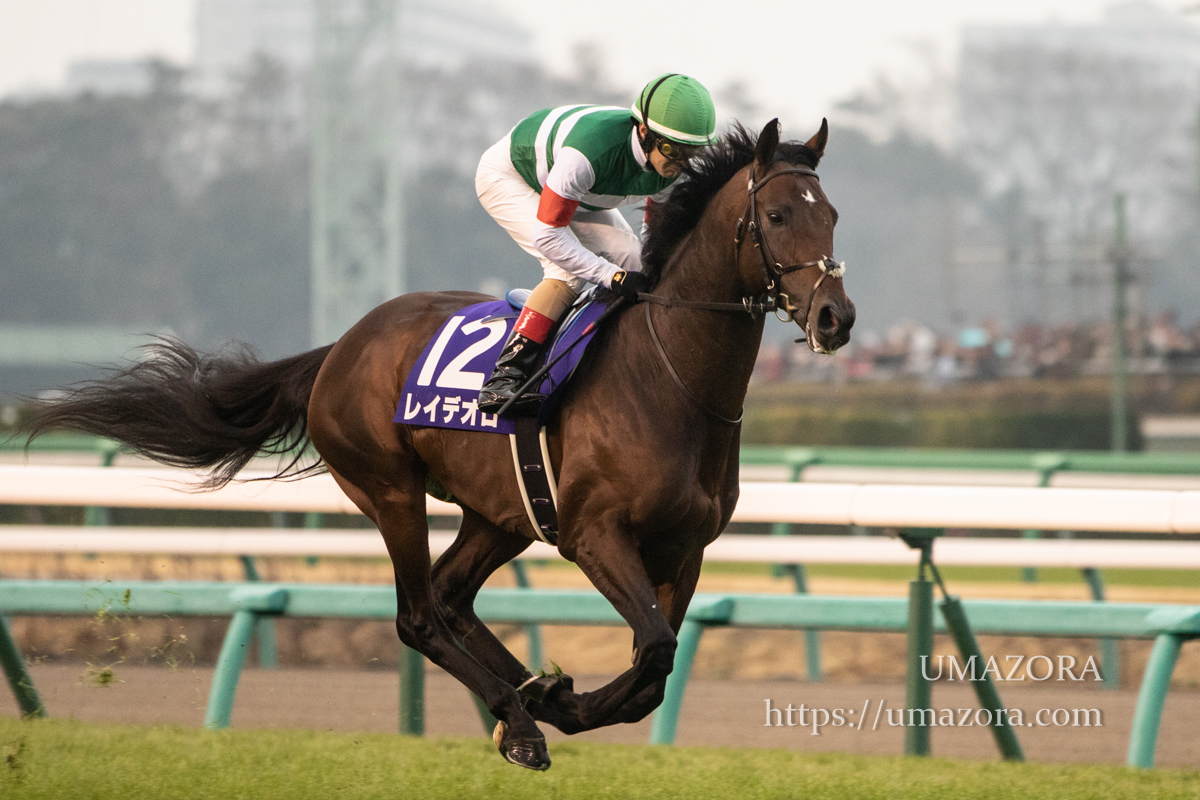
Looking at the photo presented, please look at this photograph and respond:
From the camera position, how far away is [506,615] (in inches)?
166

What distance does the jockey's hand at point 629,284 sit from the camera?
356cm

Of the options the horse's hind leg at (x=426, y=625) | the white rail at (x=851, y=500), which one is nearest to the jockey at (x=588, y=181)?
the horse's hind leg at (x=426, y=625)

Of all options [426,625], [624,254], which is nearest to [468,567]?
[426,625]

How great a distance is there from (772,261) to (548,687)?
1136 millimetres

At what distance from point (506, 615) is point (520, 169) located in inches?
49.7

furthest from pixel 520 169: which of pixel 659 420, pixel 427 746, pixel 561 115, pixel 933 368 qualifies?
pixel 933 368

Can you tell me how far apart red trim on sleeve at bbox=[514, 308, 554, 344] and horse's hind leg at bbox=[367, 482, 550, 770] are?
0.62m

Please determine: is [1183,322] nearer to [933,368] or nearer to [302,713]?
[933,368]

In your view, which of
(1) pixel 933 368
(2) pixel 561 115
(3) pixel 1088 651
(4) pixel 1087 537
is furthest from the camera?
(1) pixel 933 368

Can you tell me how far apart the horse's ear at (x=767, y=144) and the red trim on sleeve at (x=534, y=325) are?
681 mm

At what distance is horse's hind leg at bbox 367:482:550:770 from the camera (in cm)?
351

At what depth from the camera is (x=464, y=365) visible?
12.6 ft
